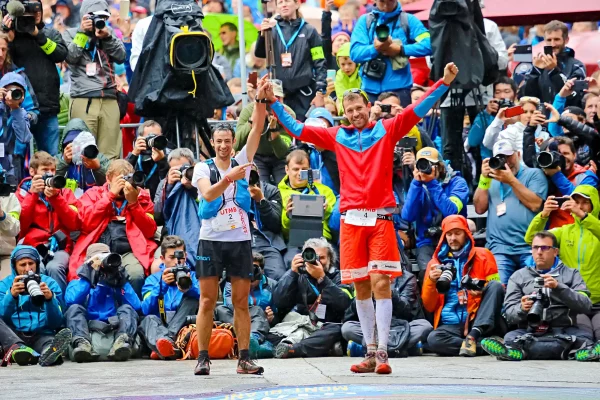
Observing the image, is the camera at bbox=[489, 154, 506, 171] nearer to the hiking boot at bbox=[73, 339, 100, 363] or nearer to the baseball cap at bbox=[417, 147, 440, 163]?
the baseball cap at bbox=[417, 147, 440, 163]

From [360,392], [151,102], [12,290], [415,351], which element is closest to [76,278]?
[12,290]

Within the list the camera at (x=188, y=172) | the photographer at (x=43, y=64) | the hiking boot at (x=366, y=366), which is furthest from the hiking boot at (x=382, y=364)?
the photographer at (x=43, y=64)

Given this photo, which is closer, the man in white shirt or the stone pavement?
the stone pavement

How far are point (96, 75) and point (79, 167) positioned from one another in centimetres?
121

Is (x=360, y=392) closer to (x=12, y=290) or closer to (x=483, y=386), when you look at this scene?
(x=483, y=386)

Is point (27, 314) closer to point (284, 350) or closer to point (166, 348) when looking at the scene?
point (166, 348)

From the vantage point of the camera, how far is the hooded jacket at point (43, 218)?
12.3m

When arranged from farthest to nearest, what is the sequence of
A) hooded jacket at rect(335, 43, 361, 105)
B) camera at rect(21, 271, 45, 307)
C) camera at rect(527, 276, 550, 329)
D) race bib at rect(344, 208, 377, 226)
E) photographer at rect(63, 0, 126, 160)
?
1. hooded jacket at rect(335, 43, 361, 105)
2. photographer at rect(63, 0, 126, 160)
3. camera at rect(527, 276, 550, 329)
4. camera at rect(21, 271, 45, 307)
5. race bib at rect(344, 208, 377, 226)

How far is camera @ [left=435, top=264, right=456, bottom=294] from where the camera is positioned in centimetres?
1144

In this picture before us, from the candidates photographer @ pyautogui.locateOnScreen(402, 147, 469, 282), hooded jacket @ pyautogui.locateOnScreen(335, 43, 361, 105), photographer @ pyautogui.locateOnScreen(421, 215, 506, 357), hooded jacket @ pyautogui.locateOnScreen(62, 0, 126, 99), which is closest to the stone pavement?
photographer @ pyautogui.locateOnScreen(421, 215, 506, 357)

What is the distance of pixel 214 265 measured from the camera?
31.8 feet

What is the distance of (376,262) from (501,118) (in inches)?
166

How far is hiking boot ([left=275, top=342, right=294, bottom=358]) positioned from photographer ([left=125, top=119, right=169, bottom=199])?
2650 millimetres

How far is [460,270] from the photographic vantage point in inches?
464
